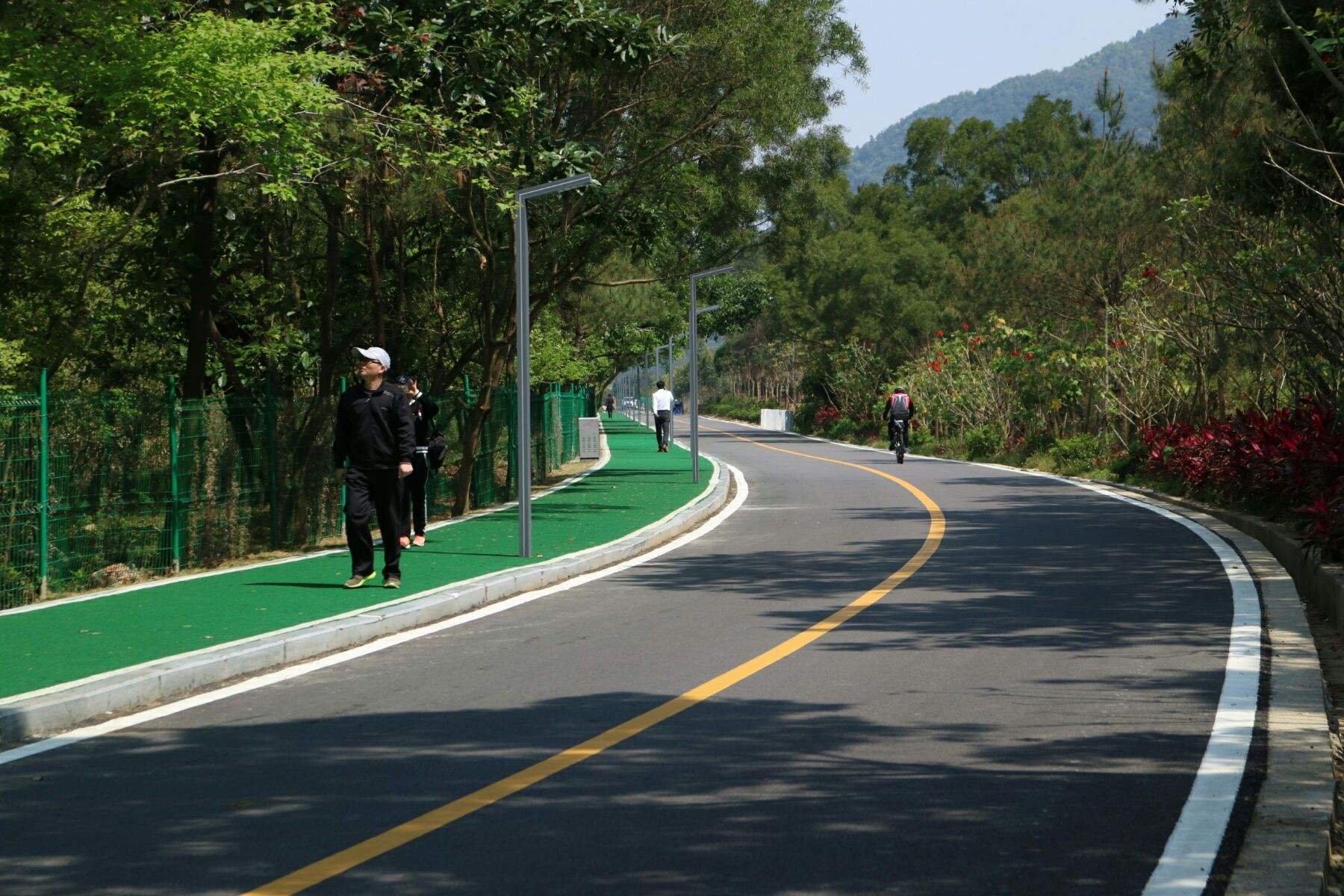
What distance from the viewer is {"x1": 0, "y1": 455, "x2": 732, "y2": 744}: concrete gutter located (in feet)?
26.8

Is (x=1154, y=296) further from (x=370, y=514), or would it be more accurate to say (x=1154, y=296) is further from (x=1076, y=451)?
(x=370, y=514)

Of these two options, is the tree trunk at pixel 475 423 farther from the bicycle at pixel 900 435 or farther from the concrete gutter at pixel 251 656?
the bicycle at pixel 900 435

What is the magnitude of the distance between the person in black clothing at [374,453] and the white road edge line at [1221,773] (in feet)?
22.0

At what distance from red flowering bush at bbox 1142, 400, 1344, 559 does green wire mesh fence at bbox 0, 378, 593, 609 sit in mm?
10278

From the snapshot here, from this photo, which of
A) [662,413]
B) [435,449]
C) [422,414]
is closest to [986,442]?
[662,413]

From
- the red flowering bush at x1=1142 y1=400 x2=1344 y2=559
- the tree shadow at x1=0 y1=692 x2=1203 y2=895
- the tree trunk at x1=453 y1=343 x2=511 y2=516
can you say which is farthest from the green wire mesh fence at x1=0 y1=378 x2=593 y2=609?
the red flowering bush at x1=1142 y1=400 x2=1344 y2=559

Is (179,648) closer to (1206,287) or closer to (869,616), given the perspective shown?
(869,616)

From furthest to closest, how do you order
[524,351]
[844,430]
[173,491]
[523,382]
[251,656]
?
[844,430], [523,382], [524,351], [173,491], [251,656]

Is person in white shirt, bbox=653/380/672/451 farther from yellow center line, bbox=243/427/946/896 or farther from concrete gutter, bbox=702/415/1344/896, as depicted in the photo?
yellow center line, bbox=243/427/946/896

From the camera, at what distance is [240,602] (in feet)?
41.3

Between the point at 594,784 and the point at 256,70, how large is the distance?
29.0 feet

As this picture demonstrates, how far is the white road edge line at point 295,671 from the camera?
784 cm

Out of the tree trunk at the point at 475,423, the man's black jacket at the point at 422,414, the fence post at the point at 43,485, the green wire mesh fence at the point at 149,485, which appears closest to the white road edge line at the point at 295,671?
the man's black jacket at the point at 422,414

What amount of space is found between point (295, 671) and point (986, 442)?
32506 millimetres
